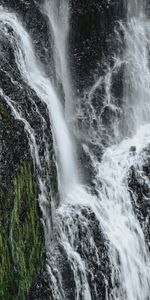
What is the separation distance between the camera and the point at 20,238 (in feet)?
29.5

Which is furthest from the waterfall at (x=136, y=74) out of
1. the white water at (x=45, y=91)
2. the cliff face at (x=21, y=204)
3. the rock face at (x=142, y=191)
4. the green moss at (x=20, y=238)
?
the green moss at (x=20, y=238)

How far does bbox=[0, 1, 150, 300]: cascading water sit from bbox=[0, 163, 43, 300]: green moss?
0.38 m

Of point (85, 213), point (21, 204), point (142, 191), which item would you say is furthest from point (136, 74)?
point (21, 204)

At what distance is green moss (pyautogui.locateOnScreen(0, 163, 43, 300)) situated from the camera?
345 inches

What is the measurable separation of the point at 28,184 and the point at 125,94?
6.01 metres

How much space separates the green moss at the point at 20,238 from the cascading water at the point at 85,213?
378 millimetres

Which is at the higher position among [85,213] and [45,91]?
[45,91]

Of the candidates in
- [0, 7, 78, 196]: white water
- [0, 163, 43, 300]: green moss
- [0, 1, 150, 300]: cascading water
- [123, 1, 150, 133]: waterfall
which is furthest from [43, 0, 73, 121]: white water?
[0, 163, 43, 300]: green moss

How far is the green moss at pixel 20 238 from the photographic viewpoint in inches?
345

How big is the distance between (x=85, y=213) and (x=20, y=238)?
2.06m

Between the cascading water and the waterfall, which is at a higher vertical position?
the waterfall

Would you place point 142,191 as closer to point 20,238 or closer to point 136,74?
point 20,238

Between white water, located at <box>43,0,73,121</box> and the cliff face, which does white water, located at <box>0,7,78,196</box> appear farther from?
white water, located at <box>43,0,73,121</box>

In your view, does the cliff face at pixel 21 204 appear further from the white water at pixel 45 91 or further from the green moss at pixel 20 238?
the white water at pixel 45 91
